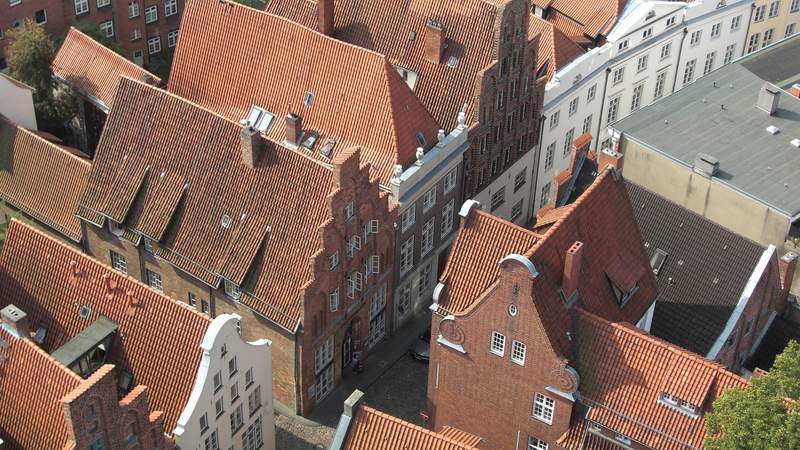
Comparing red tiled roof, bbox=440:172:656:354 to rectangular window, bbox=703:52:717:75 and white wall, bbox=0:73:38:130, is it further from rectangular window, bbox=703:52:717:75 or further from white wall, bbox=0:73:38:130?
rectangular window, bbox=703:52:717:75

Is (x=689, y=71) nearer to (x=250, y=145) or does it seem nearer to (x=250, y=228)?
(x=250, y=145)

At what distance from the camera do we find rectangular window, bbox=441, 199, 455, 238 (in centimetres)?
8550

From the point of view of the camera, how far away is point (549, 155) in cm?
9631

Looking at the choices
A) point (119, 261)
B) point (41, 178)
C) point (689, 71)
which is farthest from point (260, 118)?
point (689, 71)

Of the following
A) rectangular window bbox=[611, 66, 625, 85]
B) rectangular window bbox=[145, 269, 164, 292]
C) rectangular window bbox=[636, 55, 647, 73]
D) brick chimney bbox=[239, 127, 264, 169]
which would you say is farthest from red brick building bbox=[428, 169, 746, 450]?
rectangular window bbox=[636, 55, 647, 73]

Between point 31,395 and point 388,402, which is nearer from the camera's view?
point 31,395

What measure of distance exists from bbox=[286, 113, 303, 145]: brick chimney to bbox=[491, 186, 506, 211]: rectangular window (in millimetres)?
18807

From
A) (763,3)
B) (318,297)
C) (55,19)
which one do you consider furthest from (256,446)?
(763,3)

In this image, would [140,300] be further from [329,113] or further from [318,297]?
[329,113]

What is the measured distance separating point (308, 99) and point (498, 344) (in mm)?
28700

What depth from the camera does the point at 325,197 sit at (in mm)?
70062

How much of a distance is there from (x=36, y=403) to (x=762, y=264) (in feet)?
151

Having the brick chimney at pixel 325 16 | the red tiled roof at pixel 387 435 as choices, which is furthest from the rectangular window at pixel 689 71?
the red tiled roof at pixel 387 435

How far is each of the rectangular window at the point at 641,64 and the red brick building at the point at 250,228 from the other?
35421mm
